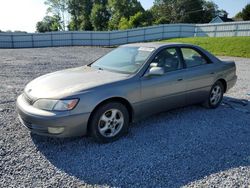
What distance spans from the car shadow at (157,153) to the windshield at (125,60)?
1.07 meters

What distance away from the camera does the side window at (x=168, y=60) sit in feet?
15.1

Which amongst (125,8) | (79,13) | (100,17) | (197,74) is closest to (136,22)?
(125,8)

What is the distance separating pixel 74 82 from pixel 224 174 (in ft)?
8.10

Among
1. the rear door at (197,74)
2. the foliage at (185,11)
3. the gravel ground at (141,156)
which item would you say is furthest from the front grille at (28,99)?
the foliage at (185,11)

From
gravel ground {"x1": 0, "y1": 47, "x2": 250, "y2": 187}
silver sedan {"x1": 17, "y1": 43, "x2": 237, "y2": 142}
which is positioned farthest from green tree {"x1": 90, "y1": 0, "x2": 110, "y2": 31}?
gravel ground {"x1": 0, "y1": 47, "x2": 250, "y2": 187}

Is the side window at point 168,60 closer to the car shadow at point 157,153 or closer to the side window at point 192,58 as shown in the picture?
the side window at point 192,58

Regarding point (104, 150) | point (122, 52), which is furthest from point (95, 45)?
point (104, 150)

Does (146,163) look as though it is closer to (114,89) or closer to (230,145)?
(114,89)

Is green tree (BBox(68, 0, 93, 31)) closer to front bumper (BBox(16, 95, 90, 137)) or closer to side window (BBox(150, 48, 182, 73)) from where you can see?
side window (BBox(150, 48, 182, 73))

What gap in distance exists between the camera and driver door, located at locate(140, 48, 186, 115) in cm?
427

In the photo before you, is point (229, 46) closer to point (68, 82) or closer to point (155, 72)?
point (155, 72)

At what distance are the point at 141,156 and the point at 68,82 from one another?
1586mm

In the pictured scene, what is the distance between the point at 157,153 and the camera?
3.64 metres

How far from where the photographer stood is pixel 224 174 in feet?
10.5
